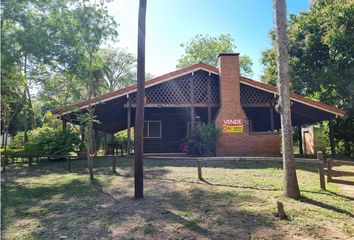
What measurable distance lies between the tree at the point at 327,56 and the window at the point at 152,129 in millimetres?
10089

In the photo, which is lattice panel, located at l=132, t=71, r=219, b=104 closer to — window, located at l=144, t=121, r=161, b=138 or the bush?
window, located at l=144, t=121, r=161, b=138

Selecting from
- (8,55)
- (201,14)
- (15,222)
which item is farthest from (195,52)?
(15,222)

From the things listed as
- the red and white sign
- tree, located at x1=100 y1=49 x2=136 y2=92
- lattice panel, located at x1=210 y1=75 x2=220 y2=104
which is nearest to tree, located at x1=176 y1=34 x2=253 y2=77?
tree, located at x1=100 y1=49 x2=136 y2=92

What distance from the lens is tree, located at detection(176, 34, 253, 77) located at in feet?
148

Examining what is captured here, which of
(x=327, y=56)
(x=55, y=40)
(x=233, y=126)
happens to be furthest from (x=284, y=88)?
(x=327, y=56)

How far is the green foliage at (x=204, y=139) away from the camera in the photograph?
1499 centimetres

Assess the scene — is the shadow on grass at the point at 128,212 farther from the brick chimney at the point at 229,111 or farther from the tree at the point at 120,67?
the tree at the point at 120,67

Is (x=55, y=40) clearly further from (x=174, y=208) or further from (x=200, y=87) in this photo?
(x=174, y=208)

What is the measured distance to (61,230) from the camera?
233 inches

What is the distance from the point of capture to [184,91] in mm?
16438

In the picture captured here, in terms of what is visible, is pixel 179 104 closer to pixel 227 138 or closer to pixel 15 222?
pixel 227 138

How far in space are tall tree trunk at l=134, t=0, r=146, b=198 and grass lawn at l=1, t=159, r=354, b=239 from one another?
17.4 inches

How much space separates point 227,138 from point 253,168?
3.88 m

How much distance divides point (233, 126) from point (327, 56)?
8.77 m
